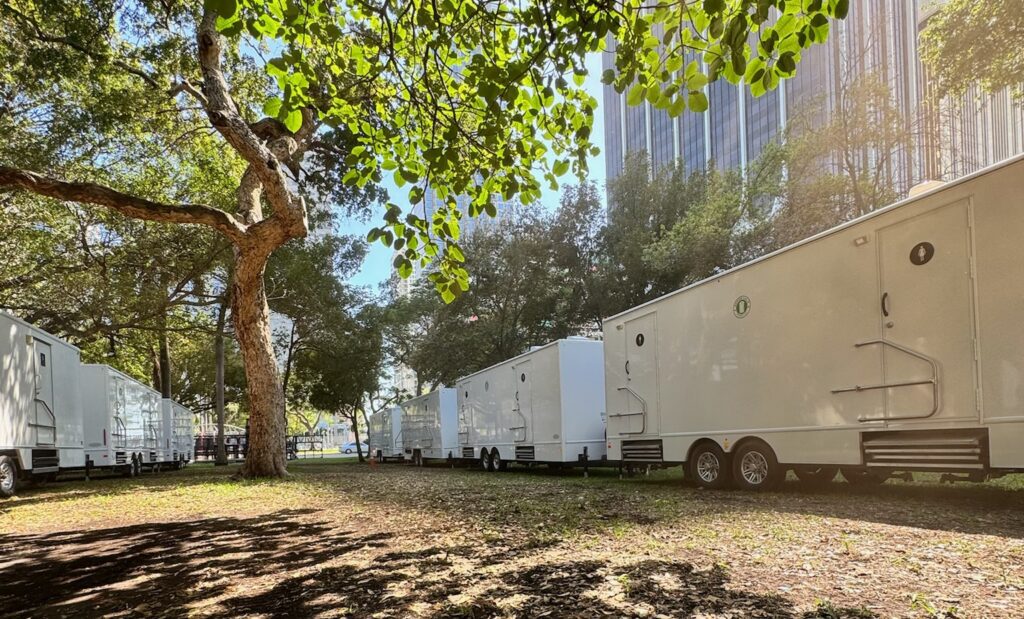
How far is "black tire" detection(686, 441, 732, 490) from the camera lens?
9508 millimetres

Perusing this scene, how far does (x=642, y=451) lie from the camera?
1130 centimetres

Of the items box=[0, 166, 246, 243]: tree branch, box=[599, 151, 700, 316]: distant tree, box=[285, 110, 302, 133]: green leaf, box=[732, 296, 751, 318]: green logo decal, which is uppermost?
box=[599, 151, 700, 316]: distant tree

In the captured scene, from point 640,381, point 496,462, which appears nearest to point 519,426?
point 496,462

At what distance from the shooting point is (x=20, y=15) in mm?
10773

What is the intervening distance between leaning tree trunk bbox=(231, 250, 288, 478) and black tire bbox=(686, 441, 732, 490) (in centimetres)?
904

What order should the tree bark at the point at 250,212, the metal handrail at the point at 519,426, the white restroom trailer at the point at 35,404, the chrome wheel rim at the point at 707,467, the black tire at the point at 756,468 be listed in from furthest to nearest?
the metal handrail at the point at 519,426
the white restroom trailer at the point at 35,404
the tree bark at the point at 250,212
the chrome wheel rim at the point at 707,467
the black tire at the point at 756,468

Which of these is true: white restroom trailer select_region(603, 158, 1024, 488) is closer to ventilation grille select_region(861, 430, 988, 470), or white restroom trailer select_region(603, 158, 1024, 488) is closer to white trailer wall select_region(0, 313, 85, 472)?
ventilation grille select_region(861, 430, 988, 470)

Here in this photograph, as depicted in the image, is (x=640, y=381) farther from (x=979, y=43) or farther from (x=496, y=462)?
(x=979, y=43)

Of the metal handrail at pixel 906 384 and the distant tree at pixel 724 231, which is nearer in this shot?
the metal handrail at pixel 906 384

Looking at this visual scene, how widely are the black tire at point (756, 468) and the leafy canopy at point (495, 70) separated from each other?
5.44 m

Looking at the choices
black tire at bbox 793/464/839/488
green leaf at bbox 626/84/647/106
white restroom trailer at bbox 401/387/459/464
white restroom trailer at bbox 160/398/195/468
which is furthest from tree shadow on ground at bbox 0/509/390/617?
white restroom trailer at bbox 160/398/195/468

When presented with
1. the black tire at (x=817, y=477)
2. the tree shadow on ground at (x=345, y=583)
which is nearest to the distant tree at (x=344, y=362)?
the black tire at (x=817, y=477)

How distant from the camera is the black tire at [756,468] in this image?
8.71m

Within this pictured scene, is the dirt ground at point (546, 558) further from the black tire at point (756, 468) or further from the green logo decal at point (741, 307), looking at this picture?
the green logo decal at point (741, 307)
